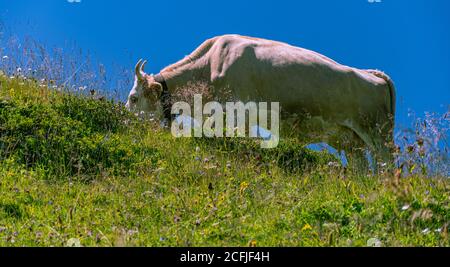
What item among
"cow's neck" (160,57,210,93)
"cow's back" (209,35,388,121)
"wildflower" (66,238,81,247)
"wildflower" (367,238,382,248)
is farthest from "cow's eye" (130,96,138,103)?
"wildflower" (367,238,382,248)

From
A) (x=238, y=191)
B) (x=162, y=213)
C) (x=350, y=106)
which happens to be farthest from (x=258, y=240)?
(x=350, y=106)

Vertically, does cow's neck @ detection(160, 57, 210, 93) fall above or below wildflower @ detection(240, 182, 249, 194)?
above

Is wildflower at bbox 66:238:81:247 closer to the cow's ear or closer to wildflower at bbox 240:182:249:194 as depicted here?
wildflower at bbox 240:182:249:194

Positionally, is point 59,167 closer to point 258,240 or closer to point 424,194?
point 258,240

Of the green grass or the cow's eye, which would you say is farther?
the cow's eye

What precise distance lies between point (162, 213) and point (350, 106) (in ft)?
24.7

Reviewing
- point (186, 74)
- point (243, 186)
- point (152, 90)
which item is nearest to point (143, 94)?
point (152, 90)

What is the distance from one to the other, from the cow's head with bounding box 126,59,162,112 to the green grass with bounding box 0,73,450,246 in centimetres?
186

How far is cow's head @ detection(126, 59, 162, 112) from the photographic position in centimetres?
1383

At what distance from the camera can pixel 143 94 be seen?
13.9 meters

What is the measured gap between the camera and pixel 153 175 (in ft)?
28.7

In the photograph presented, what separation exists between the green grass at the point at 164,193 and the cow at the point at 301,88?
1.76 m

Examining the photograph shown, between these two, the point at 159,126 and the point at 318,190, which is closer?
the point at 318,190

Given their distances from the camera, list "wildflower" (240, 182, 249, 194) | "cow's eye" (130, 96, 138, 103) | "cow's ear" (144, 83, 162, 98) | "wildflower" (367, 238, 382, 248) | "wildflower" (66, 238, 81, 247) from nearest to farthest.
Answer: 1. "wildflower" (367, 238, 382, 248)
2. "wildflower" (66, 238, 81, 247)
3. "wildflower" (240, 182, 249, 194)
4. "cow's ear" (144, 83, 162, 98)
5. "cow's eye" (130, 96, 138, 103)
